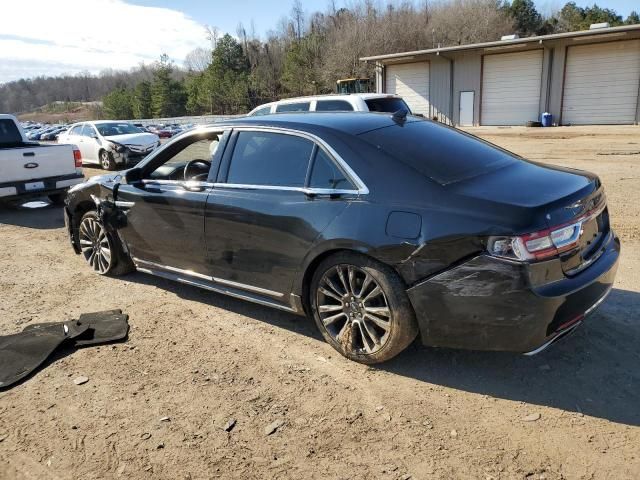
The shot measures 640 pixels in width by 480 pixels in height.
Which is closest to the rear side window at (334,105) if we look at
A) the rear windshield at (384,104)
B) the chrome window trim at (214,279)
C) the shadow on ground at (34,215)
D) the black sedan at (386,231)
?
the rear windshield at (384,104)

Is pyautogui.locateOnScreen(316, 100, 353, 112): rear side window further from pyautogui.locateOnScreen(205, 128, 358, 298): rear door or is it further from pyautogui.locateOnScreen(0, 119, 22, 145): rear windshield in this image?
pyautogui.locateOnScreen(205, 128, 358, 298): rear door

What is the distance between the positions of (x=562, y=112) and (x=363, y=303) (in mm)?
29941

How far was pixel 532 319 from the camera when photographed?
2828 millimetres

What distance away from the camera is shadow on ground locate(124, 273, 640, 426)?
3.02 metres

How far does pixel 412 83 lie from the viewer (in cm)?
3431

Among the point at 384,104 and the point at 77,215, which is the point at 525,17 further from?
the point at 77,215

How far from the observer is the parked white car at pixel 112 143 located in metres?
15.8

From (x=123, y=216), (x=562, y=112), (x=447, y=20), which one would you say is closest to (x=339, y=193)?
(x=123, y=216)

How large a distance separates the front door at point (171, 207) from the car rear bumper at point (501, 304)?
83.2 inches

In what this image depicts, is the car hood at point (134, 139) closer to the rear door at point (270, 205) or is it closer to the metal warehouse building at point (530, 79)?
the rear door at point (270, 205)

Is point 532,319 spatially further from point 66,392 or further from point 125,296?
point 125,296

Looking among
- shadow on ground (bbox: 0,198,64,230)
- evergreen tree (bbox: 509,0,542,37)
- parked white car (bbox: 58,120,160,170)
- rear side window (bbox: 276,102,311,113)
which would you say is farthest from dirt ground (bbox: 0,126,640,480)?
evergreen tree (bbox: 509,0,542,37)

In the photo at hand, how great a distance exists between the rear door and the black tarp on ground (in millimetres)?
991


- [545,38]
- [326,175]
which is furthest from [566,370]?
[545,38]
